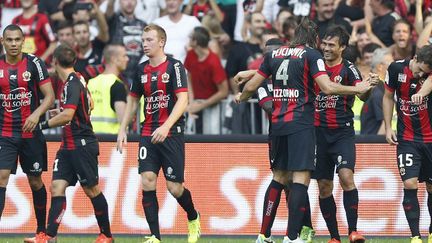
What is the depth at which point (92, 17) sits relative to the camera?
19.7m

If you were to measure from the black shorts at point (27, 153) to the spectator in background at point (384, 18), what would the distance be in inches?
267

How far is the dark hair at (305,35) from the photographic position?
12523 mm

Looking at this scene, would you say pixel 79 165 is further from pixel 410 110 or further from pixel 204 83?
pixel 204 83

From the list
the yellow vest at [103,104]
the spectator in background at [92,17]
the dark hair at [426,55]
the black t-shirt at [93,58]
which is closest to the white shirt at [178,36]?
the spectator in background at [92,17]

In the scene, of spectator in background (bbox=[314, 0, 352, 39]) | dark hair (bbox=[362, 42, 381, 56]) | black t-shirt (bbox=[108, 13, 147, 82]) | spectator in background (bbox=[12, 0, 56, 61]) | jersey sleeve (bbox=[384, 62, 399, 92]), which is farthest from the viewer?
spectator in background (bbox=[12, 0, 56, 61])

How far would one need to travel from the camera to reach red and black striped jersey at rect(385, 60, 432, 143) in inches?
531

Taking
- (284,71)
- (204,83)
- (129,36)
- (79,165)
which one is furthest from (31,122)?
(129,36)

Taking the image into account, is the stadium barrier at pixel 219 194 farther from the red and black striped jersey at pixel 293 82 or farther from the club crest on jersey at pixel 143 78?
the red and black striped jersey at pixel 293 82

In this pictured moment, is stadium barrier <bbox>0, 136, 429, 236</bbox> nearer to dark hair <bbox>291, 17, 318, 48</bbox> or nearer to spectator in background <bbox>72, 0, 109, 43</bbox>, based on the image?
dark hair <bbox>291, 17, 318, 48</bbox>

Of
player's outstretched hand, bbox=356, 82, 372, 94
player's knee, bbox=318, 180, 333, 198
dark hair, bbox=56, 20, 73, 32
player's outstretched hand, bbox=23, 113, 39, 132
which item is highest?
dark hair, bbox=56, 20, 73, 32

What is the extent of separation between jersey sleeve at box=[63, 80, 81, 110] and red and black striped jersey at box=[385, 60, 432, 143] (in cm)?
363

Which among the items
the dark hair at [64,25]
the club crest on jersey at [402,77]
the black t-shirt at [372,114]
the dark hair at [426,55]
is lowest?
the black t-shirt at [372,114]

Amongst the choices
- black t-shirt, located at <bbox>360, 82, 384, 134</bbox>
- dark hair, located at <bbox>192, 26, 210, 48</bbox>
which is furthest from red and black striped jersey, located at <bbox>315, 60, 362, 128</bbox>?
dark hair, located at <bbox>192, 26, 210, 48</bbox>

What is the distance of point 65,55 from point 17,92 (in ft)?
2.31
